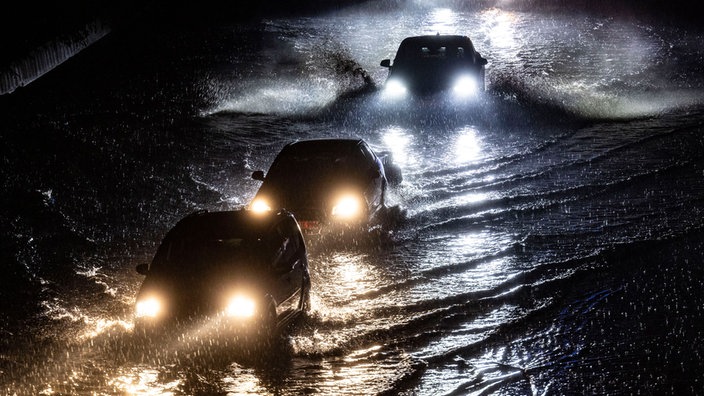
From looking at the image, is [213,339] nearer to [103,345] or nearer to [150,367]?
[150,367]

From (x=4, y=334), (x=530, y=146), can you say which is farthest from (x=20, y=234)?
(x=530, y=146)

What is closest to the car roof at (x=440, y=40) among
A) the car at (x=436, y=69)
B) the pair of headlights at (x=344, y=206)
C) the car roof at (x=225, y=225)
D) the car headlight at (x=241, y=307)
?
the car at (x=436, y=69)

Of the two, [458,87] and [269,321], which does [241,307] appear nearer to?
[269,321]

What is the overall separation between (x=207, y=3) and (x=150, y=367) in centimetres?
3887

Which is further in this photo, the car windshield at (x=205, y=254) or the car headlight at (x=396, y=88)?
the car headlight at (x=396, y=88)

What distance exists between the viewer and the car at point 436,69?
23.3 metres

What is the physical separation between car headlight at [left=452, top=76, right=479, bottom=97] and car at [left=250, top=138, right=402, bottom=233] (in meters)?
7.18

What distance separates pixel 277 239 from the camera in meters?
11.3

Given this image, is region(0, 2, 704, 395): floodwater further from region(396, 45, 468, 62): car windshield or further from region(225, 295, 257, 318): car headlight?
region(396, 45, 468, 62): car windshield

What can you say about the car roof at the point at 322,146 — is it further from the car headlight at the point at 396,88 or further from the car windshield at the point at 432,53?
the car windshield at the point at 432,53

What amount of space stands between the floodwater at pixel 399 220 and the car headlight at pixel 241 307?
0.34m

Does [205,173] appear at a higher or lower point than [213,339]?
lower

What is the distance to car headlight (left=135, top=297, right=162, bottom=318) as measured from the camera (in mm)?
10188

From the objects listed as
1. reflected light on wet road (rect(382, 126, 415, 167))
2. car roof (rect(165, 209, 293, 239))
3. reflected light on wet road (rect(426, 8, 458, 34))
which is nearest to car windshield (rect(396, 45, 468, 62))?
reflected light on wet road (rect(382, 126, 415, 167))
